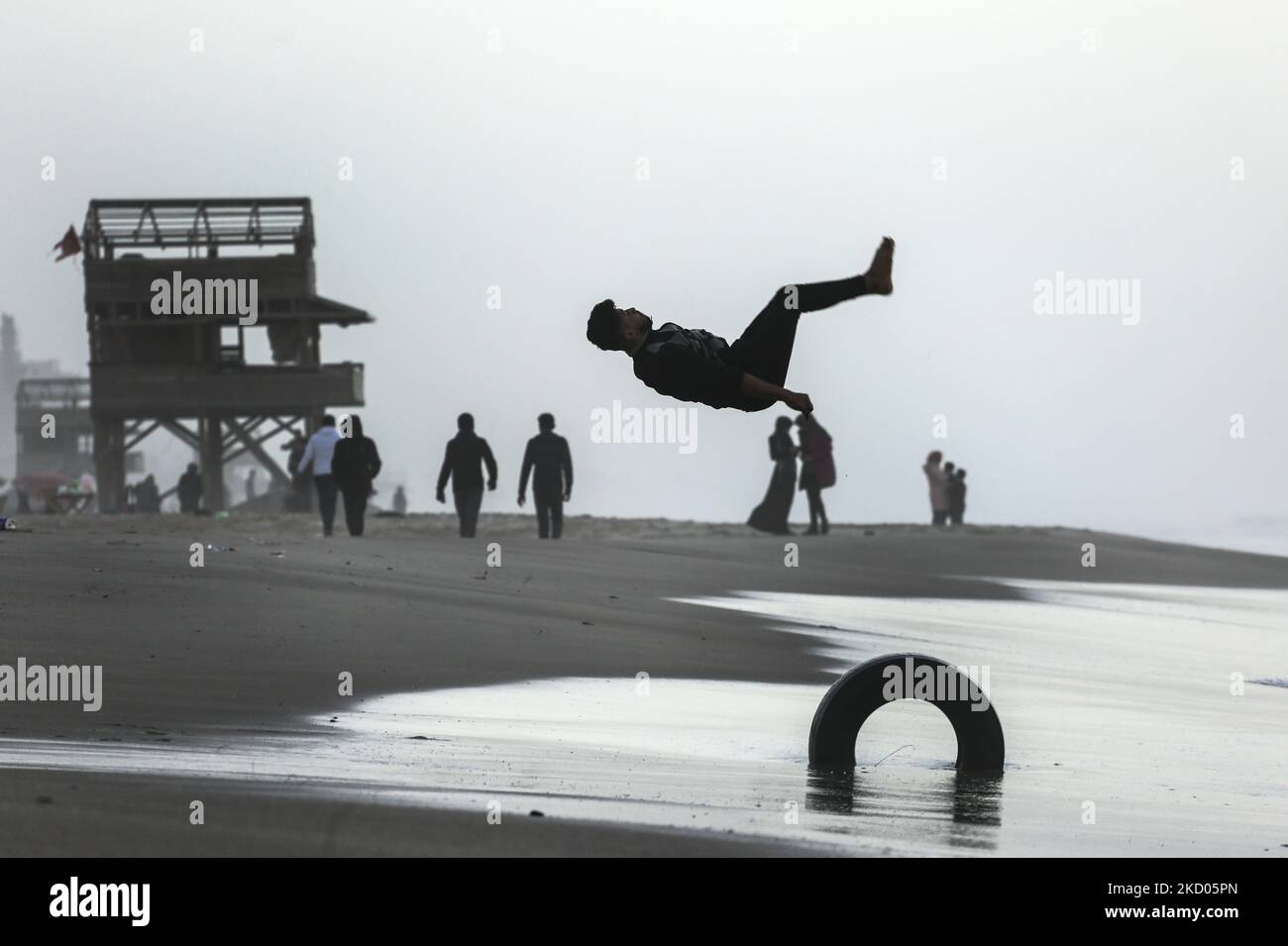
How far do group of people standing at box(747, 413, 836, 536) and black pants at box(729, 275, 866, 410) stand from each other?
21.2 m

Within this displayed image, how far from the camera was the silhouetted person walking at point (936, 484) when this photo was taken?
4000cm

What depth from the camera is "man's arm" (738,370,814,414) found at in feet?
27.0

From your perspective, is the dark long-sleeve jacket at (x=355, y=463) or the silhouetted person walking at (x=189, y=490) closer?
the dark long-sleeve jacket at (x=355, y=463)

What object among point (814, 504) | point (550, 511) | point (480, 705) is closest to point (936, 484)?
point (814, 504)

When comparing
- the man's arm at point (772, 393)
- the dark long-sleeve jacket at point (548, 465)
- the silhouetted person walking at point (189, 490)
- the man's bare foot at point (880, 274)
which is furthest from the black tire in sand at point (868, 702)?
the silhouetted person walking at point (189, 490)

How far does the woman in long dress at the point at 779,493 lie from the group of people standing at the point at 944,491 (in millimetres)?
8404

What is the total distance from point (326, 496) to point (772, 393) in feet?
57.3

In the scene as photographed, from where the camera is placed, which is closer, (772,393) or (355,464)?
(772,393)

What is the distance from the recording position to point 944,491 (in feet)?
133

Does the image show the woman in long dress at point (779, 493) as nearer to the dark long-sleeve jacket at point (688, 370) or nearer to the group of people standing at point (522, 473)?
the group of people standing at point (522, 473)

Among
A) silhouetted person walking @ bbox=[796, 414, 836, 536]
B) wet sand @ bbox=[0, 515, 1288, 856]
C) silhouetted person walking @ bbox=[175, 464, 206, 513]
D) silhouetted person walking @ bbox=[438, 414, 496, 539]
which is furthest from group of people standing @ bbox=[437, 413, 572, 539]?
silhouetted person walking @ bbox=[175, 464, 206, 513]

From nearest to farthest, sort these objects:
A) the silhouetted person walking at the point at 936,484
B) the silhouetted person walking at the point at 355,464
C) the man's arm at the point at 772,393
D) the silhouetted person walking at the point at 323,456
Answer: the man's arm at the point at 772,393 → the silhouetted person walking at the point at 355,464 → the silhouetted person walking at the point at 323,456 → the silhouetted person walking at the point at 936,484

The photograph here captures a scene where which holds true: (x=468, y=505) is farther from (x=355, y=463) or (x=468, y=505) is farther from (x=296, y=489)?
(x=296, y=489)
